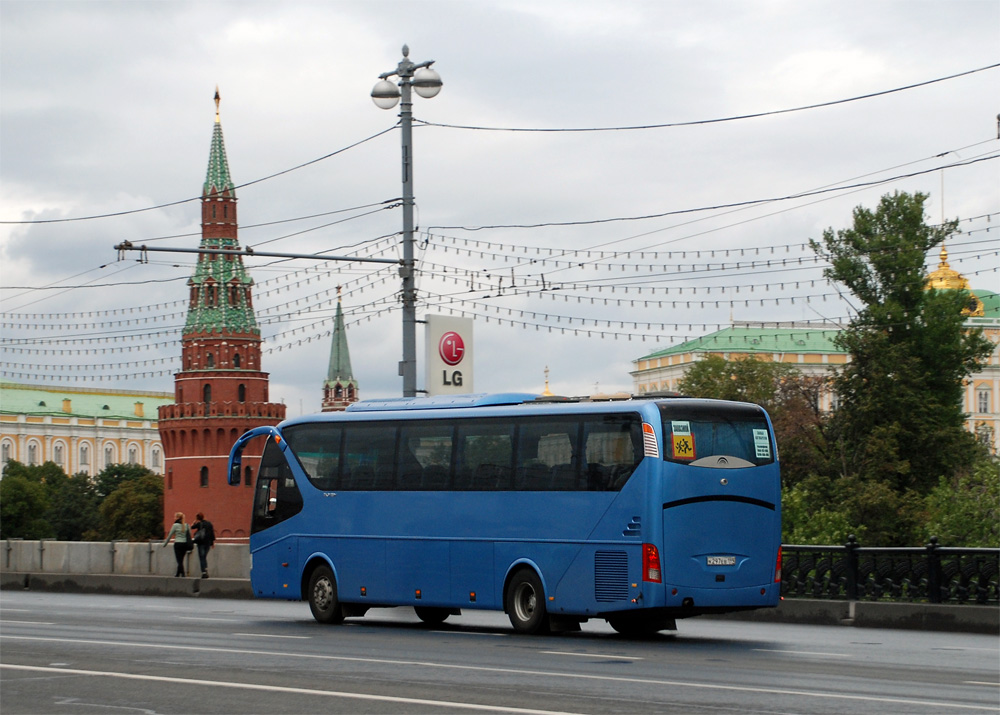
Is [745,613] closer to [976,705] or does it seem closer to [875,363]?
[976,705]

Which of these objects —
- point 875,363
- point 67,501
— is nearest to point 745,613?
point 875,363

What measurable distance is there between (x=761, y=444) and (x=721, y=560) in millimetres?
1680

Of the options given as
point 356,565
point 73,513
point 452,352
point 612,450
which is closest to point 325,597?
point 356,565

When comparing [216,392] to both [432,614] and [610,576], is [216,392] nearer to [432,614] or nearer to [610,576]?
[432,614]

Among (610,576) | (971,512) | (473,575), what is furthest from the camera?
(971,512)

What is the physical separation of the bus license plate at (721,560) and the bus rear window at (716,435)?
1.16 m

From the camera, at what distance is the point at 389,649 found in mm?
17375

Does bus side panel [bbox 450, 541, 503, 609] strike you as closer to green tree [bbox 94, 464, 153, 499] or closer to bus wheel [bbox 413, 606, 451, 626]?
bus wheel [bbox 413, 606, 451, 626]

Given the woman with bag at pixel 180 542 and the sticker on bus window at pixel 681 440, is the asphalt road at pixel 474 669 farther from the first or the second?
the woman with bag at pixel 180 542

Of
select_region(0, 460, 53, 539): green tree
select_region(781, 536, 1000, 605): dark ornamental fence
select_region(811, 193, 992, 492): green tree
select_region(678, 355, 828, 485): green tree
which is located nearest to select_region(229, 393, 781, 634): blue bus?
select_region(781, 536, 1000, 605): dark ornamental fence

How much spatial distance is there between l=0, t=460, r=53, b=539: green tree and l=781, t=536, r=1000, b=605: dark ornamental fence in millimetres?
128965

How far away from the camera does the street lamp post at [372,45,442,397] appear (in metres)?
26.4

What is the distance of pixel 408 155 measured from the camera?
27.2 metres

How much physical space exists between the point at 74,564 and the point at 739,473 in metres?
21.3
